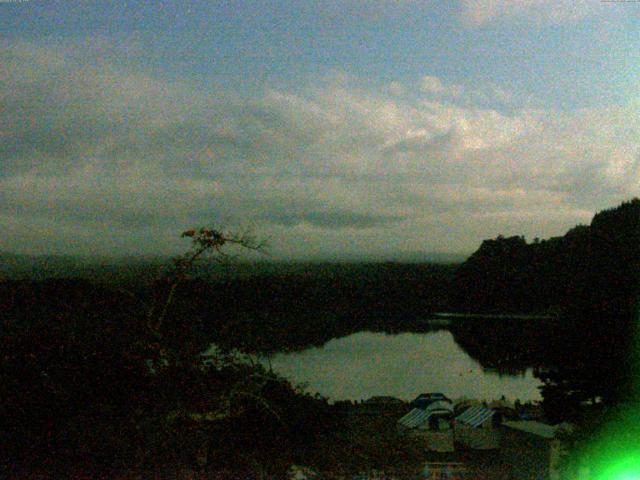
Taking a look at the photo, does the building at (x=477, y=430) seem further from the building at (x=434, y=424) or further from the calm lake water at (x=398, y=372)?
the calm lake water at (x=398, y=372)

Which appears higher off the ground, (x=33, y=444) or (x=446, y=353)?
(x=33, y=444)

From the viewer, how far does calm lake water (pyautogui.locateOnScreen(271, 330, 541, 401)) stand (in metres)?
26.1

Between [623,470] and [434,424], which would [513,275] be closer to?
[434,424]

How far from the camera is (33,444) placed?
3.74 metres

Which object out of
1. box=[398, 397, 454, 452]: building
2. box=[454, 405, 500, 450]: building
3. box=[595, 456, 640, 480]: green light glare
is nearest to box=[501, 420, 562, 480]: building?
box=[595, 456, 640, 480]: green light glare

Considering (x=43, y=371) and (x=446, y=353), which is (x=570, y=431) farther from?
(x=446, y=353)

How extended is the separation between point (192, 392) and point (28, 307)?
1825 millimetres

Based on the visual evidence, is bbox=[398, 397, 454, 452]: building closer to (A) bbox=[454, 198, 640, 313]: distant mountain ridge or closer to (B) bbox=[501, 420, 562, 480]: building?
(B) bbox=[501, 420, 562, 480]: building

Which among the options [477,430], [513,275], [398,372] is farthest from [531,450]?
[513,275]

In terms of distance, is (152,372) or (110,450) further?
(152,372)

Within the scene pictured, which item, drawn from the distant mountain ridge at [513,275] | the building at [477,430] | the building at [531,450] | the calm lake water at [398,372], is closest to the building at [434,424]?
the building at [477,430]

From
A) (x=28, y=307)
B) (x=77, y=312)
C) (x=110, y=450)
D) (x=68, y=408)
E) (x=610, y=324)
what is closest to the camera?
(x=110, y=450)

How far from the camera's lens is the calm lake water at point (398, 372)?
85.7 ft

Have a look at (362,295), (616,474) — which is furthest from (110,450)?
(362,295)
